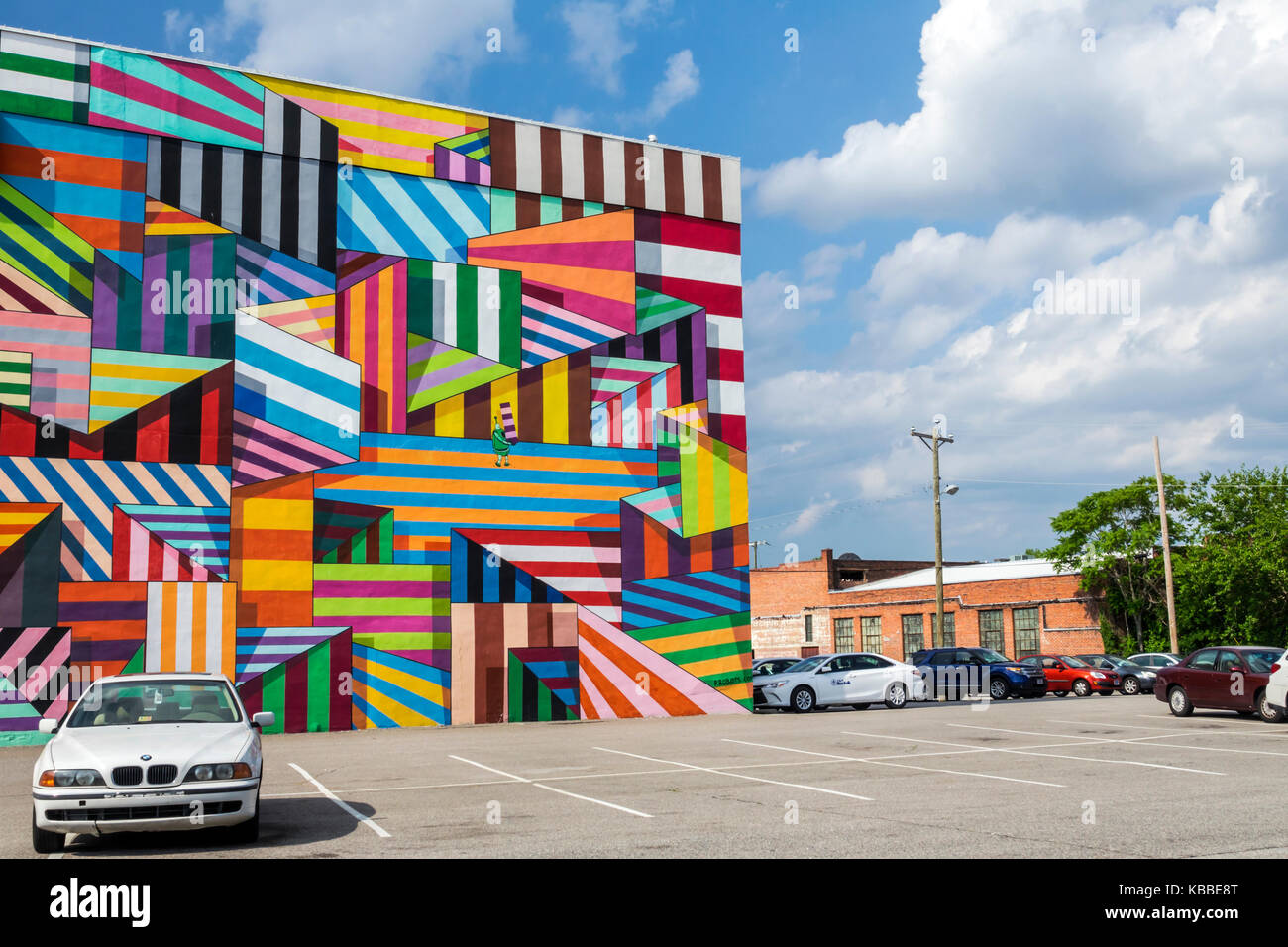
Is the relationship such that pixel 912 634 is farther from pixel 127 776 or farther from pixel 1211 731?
pixel 127 776

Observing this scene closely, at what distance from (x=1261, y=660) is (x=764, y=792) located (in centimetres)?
1414

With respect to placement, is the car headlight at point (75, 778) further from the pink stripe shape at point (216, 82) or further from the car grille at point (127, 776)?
the pink stripe shape at point (216, 82)

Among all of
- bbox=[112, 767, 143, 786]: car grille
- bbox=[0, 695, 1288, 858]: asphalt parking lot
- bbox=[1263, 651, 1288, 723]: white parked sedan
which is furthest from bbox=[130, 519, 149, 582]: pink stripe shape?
bbox=[1263, 651, 1288, 723]: white parked sedan

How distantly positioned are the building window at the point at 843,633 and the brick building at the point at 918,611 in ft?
0.17

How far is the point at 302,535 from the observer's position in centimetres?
2314

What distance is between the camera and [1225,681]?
22.6 m

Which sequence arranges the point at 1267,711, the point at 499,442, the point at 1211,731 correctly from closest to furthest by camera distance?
the point at 1211,731 → the point at 1267,711 → the point at 499,442

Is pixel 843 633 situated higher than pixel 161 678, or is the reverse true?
pixel 161 678

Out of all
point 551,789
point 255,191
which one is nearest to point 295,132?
point 255,191

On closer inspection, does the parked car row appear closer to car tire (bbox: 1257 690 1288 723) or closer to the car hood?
car tire (bbox: 1257 690 1288 723)

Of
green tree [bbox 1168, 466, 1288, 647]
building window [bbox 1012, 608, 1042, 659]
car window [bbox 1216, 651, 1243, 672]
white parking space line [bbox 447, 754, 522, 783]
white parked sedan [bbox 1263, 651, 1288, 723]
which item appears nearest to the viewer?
white parking space line [bbox 447, 754, 522, 783]

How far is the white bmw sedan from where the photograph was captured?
29.4 ft

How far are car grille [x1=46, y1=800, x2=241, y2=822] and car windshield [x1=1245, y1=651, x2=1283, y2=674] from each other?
20.0 meters
